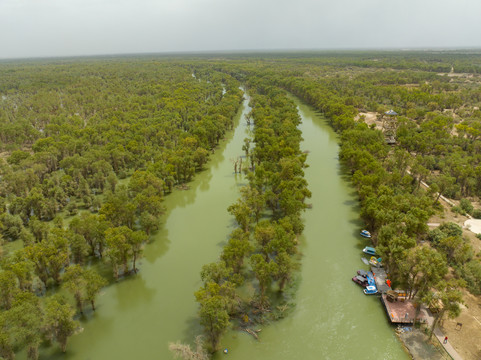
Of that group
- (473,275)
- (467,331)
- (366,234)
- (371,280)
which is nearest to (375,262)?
(371,280)

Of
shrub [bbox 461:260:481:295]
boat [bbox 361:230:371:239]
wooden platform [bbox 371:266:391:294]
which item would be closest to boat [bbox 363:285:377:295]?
wooden platform [bbox 371:266:391:294]

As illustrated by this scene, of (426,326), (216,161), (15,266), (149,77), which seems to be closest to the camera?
(426,326)

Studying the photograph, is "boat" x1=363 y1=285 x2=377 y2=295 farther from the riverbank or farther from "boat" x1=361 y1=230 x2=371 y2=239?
"boat" x1=361 y1=230 x2=371 y2=239

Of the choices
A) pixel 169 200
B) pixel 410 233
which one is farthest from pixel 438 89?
pixel 169 200

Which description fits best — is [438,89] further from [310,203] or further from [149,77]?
[149,77]

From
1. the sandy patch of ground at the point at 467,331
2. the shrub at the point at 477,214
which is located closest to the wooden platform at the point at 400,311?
the sandy patch of ground at the point at 467,331

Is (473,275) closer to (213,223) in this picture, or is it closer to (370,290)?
(370,290)
